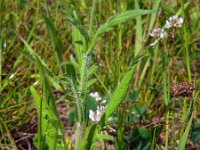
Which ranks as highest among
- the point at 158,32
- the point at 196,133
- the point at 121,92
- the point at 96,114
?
the point at 158,32

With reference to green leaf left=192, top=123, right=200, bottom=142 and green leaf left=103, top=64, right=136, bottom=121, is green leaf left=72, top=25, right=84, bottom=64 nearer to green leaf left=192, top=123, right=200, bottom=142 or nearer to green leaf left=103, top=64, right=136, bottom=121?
green leaf left=103, top=64, right=136, bottom=121

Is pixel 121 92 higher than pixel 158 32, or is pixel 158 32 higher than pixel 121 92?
pixel 158 32

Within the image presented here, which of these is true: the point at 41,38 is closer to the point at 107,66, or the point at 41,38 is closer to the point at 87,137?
the point at 107,66

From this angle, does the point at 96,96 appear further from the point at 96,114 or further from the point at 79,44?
the point at 79,44

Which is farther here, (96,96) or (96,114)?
(96,96)

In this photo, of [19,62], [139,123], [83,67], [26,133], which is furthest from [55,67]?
[83,67]

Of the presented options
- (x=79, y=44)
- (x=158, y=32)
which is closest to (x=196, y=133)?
(x=158, y=32)

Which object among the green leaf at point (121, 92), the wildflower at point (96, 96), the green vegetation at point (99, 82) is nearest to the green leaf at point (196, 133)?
the green vegetation at point (99, 82)

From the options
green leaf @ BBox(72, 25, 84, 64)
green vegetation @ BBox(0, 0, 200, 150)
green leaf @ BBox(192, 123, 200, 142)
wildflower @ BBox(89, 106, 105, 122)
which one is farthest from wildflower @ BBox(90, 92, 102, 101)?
green leaf @ BBox(72, 25, 84, 64)
